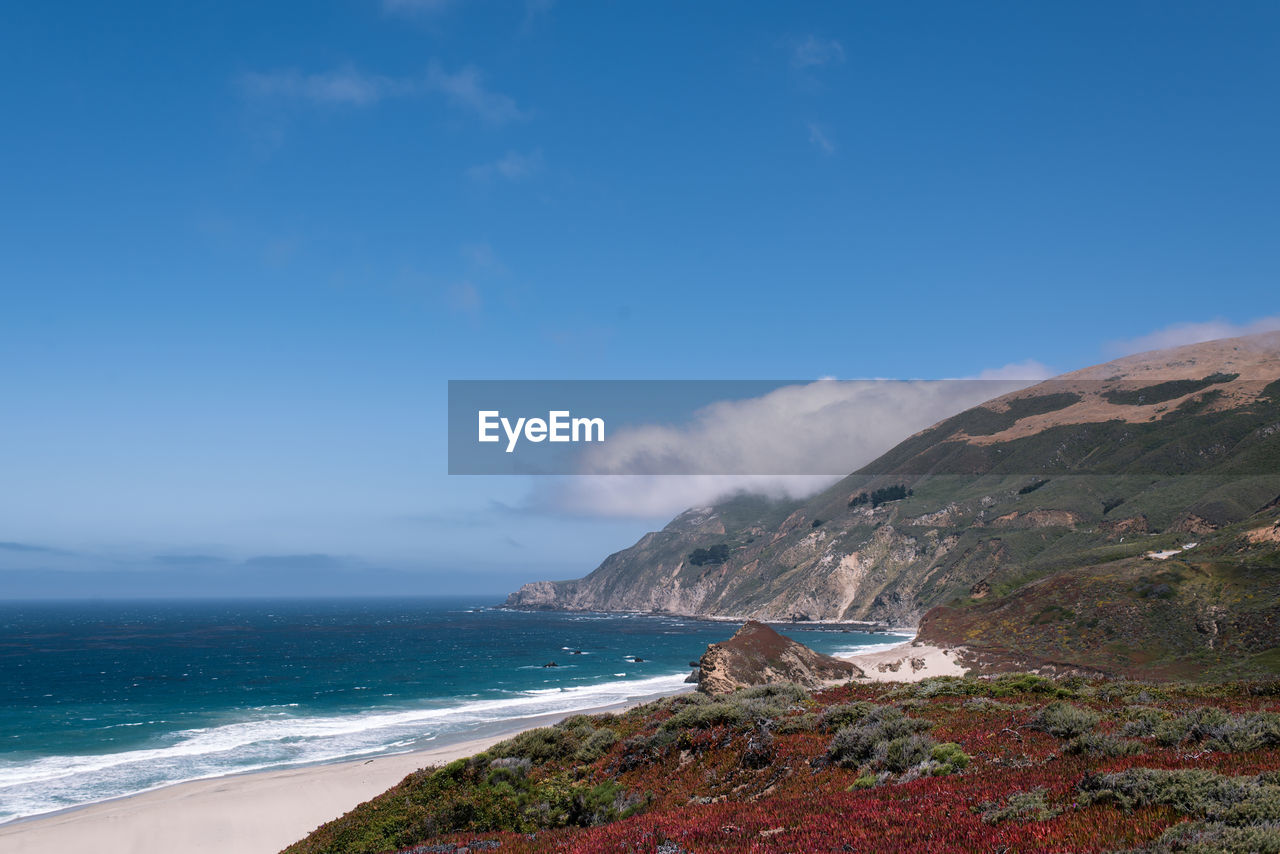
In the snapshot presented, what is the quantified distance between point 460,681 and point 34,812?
161 ft

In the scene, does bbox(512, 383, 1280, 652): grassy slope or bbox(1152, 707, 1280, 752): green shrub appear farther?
bbox(512, 383, 1280, 652): grassy slope

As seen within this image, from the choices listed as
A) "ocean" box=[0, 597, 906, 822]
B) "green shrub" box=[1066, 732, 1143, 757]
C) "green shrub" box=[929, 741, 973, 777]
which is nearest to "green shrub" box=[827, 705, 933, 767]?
"green shrub" box=[929, 741, 973, 777]

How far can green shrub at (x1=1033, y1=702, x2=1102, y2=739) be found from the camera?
1312cm

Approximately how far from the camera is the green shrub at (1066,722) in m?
13.1

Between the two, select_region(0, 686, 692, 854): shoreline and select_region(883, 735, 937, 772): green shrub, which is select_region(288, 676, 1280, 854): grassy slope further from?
select_region(0, 686, 692, 854): shoreline

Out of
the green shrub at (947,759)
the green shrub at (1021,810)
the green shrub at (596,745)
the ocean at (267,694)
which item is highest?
the green shrub at (1021,810)

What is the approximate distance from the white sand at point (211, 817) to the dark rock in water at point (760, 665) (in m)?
18.9

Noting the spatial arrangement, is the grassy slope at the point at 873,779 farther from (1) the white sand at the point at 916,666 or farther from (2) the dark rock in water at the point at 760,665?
(1) the white sand at the point at 916,666

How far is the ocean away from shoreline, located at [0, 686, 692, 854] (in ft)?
11.8

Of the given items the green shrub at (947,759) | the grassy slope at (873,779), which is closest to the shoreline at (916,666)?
the grassy slope at (873,779)

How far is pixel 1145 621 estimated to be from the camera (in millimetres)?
60438

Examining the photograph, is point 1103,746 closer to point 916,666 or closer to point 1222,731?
point 1222,731

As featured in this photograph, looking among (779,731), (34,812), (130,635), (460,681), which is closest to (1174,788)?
(779,731)

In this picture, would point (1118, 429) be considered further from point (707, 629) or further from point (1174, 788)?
point (1174, 788)
